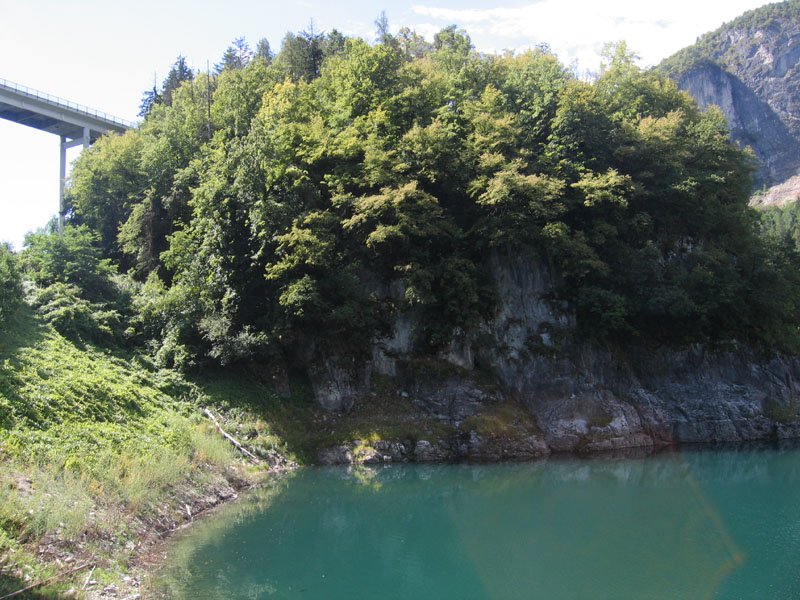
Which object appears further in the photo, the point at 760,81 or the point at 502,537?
the point at 760,81

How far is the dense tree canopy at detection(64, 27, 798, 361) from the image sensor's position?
1053 inches

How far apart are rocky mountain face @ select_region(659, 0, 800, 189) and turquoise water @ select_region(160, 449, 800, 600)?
434 ft

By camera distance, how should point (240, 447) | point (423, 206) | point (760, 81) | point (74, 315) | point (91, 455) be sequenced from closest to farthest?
point (91, 455), point (240, 447), point (74, 315), point (423, 206), point (760, 81)

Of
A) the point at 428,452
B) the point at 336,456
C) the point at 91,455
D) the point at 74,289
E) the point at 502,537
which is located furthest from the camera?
the point at 74,289

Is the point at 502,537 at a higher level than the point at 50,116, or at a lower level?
lower

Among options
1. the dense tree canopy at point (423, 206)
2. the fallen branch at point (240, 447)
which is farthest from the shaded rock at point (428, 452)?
the fallen branch at point (240, 447)

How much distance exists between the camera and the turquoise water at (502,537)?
11.9 meters

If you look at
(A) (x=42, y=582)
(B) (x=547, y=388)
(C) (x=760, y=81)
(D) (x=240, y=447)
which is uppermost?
(C) (x=760, y=81)

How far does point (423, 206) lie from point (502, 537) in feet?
51.5

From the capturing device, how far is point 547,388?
27.9 m

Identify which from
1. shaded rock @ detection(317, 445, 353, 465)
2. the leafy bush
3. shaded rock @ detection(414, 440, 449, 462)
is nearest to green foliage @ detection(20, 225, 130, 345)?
the leafy bush

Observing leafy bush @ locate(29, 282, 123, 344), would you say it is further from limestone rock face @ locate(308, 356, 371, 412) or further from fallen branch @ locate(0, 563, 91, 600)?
fallen branch @ locate(0, 563, 91, 600)

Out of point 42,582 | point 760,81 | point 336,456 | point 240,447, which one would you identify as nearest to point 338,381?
point 336,456

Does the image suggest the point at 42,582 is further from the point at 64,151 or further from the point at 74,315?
the point at 64,151
